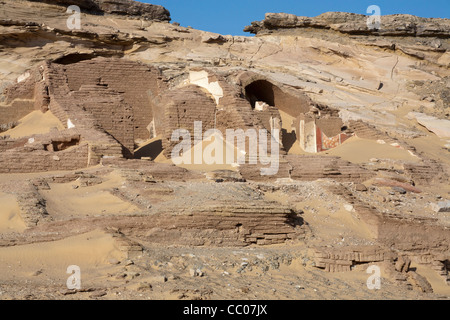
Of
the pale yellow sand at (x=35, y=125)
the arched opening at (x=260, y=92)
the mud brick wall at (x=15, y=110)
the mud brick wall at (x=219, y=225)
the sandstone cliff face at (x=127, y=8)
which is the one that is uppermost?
the sandstone cliff face at (x=127, y=8)

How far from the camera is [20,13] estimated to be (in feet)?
83.8

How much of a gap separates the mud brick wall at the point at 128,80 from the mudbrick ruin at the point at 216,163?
0.04m

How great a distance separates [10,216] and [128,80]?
405 inches

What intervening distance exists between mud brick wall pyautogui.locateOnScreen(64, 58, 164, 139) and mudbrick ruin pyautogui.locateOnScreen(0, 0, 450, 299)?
1.7 inches

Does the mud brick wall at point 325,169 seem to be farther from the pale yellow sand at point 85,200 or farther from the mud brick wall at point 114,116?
the pale yellow sand at point 85,200

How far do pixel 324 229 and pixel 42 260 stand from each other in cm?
577

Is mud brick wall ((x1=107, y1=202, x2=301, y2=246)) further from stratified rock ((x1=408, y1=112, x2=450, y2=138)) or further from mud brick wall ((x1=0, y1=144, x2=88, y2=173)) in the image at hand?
stratified rock ((x1=408, y1=112, x2=450, y2=138))

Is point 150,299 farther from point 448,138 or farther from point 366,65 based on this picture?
point 366,65

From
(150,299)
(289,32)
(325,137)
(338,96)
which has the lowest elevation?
(150,299)

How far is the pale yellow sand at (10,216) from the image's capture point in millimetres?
10789

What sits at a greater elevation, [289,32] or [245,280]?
[289,32]

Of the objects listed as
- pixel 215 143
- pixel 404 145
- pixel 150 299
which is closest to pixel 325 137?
pixel 404 145

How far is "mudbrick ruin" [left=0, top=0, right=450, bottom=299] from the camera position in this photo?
9828mm

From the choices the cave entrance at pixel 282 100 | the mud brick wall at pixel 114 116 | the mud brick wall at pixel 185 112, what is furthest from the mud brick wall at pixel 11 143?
the cave entrance at pixel 282 100
